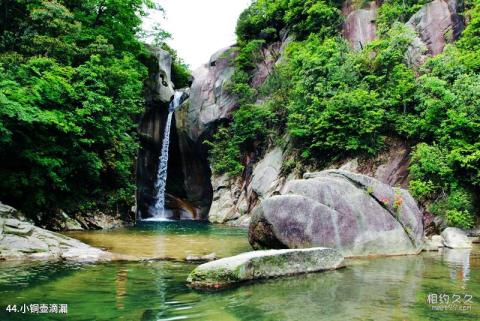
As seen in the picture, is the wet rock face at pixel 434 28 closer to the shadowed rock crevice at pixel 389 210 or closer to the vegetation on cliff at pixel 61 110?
the shadowed rock crevice at pixel 389 210

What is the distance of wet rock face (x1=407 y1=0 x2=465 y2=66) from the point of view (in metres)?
20.8

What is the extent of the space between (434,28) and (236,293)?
68.4ft

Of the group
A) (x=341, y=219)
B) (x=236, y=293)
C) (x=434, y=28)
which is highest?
(x=434, y=28)

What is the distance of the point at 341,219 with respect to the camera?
11016 millimetres

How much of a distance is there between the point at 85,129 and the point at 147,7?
42.1 feet

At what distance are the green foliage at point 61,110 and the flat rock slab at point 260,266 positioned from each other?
9082 millimetres

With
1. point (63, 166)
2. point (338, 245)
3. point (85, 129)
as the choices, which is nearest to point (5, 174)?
point (63, 166)

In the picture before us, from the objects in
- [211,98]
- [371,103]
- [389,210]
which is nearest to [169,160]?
[211,98]

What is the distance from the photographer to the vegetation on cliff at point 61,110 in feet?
47.9

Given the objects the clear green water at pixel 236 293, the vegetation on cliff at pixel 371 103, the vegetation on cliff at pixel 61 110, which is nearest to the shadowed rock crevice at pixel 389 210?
the clear green water at pixel 236 293

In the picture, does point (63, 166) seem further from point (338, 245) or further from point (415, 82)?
point (415, 82)

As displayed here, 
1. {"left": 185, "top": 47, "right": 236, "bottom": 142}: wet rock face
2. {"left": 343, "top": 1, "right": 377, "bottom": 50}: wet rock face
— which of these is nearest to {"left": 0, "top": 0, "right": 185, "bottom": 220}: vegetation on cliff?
{"left": 185, "top": 47, "right": 236, "bottom": 142}: wet rock face

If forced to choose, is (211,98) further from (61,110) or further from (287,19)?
(61,110)

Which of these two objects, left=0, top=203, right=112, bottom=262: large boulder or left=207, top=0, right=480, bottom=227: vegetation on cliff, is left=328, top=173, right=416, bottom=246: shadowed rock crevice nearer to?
left=207, top=0, right=480, bottom=227: vegetation on cliff
